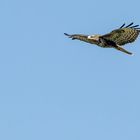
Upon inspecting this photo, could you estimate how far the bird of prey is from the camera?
5247cm

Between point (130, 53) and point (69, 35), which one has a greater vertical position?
point (69, 35)

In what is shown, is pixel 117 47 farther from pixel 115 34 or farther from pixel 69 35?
pixel 69 35

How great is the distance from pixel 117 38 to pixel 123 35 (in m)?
0.59

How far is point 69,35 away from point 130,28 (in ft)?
19.3

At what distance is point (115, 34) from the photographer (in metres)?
52.3

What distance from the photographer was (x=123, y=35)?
52.7 metres

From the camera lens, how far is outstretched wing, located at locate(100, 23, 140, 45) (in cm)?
5238

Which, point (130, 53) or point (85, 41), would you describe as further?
point (85, 41)

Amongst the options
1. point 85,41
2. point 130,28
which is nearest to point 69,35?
point 85,41

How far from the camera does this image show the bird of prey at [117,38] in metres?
52.5

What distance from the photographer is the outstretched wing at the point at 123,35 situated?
5238cm

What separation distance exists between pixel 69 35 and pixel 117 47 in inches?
194

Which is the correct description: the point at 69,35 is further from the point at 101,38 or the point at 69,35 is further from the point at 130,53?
the point at 130,53

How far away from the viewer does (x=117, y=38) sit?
5259 cm
